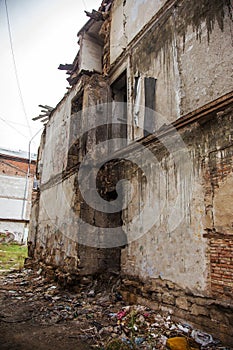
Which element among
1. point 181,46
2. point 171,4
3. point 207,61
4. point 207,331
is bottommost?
point 207,331

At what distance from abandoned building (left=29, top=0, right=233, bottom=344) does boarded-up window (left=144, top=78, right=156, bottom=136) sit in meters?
0.03

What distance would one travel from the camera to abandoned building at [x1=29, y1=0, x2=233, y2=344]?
405cm

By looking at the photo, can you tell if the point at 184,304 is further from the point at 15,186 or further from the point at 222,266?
the point at 15,186

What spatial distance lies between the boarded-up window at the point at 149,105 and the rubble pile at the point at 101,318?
11.9 feet

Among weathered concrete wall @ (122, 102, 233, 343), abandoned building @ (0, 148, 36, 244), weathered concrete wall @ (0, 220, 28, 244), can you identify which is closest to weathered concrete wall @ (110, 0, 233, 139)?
weathered concrete wall @ (122, 102, 233, 343)

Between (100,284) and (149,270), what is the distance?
1.76m

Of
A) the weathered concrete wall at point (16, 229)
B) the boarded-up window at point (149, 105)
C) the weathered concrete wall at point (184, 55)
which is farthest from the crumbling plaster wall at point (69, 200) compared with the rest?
the weathered concrete wall at point (16, 229)

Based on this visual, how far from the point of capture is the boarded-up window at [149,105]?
19.8 feet

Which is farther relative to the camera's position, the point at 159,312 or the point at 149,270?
the point at 149,270

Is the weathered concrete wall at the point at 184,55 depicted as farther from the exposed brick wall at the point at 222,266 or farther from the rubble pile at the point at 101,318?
the rubble pile at the point at 101,318

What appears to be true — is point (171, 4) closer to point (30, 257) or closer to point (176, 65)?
point (176, 65)

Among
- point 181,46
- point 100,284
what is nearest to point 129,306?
point 100,284

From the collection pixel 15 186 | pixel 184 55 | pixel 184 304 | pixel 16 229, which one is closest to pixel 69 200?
pixel 184 304

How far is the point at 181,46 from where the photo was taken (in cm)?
546
